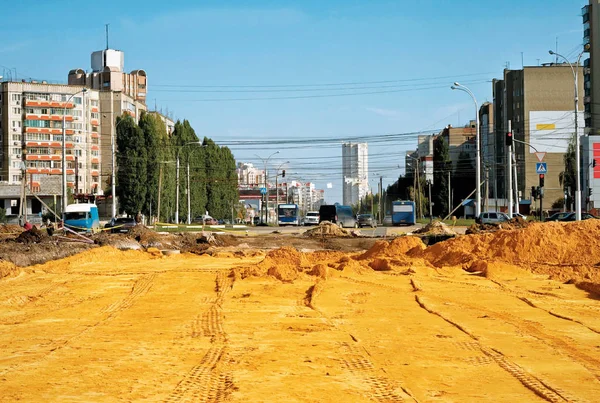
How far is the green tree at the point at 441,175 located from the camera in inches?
4660

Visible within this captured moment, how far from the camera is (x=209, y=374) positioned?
9.39 metres

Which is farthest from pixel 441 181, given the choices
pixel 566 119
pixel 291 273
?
pixel 291 273

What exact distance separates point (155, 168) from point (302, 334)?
76.7 metres

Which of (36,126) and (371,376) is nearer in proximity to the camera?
(371,376)

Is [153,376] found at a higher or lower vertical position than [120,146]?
lower

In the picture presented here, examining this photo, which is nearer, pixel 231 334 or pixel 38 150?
pixel 231 334

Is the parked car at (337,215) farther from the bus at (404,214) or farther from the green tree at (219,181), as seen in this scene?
the green tree at (219,181)

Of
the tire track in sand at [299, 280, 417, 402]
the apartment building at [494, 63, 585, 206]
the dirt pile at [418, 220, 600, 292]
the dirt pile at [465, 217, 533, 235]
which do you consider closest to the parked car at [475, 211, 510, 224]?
the dirt pile at [465, 217, 533, 235]

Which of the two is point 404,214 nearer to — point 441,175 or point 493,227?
point 493,227

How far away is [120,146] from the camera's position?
8819 centimetres

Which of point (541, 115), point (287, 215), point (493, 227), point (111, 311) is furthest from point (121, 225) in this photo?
point (541, 115)

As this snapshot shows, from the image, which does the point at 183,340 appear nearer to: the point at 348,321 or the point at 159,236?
the point at 348,321

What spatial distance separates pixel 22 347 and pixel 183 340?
7.73 ft

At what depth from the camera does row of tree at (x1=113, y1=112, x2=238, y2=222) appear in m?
86.4
